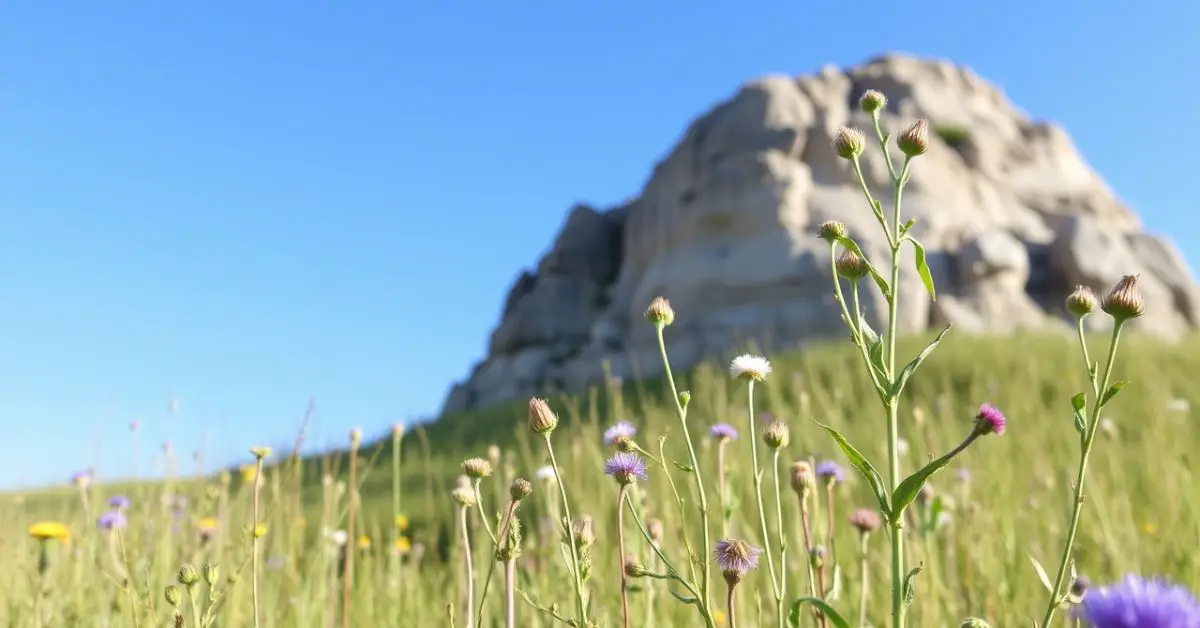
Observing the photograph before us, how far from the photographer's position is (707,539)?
0.73 meters

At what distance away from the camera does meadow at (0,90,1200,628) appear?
0.70 meters

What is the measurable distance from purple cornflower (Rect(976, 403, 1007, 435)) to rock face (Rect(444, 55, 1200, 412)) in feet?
42.8

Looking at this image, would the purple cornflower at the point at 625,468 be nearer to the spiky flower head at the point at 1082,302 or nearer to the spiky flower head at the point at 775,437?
the spiky flower head at the point at 775,437

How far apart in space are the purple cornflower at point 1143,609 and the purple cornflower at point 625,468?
447mm

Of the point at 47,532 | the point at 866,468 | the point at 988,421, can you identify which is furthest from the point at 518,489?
the point at 47,532

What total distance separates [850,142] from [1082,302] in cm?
25

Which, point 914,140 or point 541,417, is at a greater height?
→ point 914,140

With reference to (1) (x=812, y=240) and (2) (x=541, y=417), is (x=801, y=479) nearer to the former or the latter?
(2) (x=541, y=417)

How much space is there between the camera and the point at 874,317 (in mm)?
13086

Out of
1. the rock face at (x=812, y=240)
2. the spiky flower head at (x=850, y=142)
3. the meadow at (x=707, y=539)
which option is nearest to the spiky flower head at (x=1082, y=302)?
the meadow at (x=707, y=539)

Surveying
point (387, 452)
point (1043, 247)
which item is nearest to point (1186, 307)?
point (1043, 247)

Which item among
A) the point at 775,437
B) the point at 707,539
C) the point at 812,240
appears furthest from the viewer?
the point at 812,240

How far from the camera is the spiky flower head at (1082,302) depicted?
727mm

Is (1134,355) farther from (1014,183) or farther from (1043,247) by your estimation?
(1014,183)
